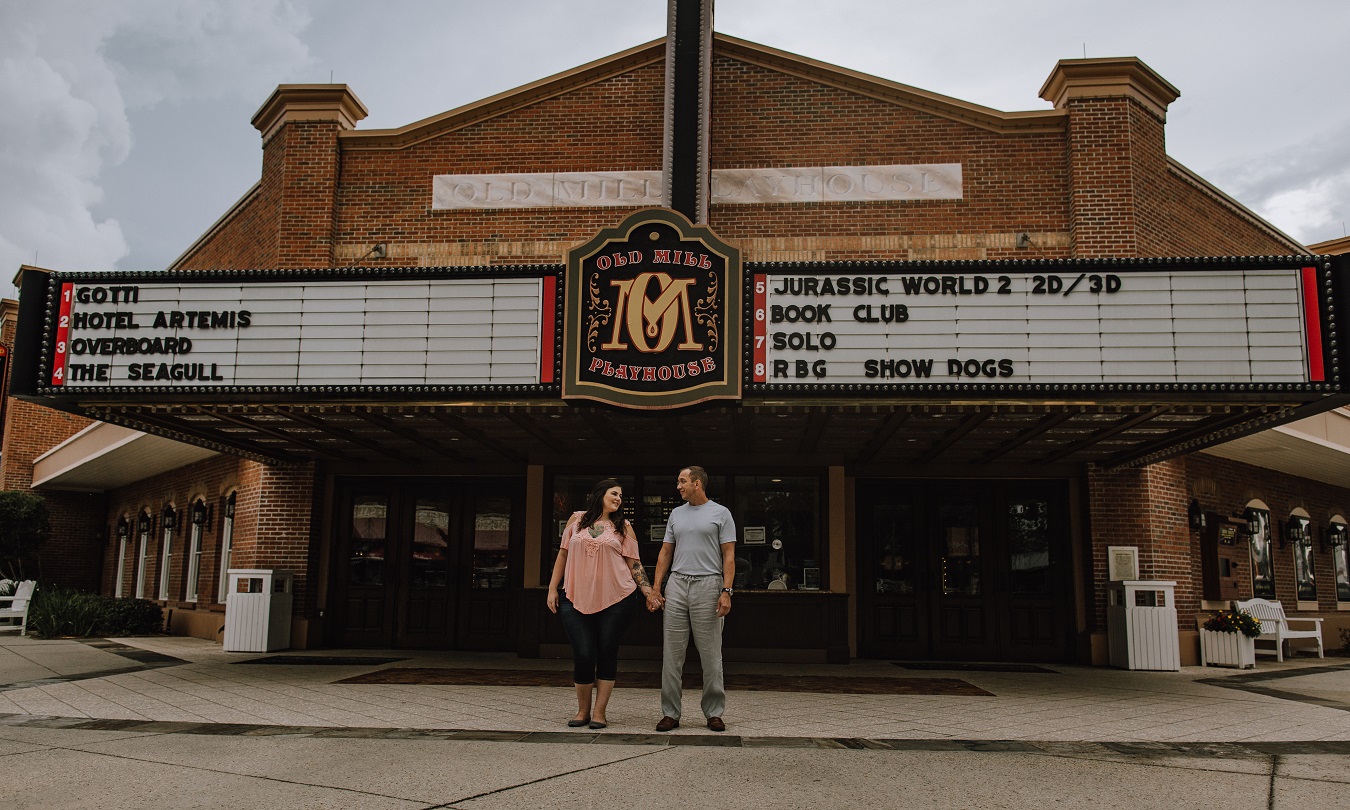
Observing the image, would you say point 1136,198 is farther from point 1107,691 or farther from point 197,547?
point 197,547

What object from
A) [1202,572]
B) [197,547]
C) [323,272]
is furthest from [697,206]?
[197,547]

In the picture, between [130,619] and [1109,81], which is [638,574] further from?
[130,619]

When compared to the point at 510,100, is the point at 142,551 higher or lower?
lower

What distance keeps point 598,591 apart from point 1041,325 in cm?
508

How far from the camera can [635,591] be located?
6910 millimetres

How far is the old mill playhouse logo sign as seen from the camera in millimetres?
9188

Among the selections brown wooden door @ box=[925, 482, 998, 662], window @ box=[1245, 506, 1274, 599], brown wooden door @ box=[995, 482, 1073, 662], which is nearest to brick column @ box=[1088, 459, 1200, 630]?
brown wooden door @ box=[995, 482, 1073, 662]

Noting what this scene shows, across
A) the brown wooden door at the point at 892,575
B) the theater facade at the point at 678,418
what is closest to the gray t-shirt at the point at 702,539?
the theater facade at the point at 678,418

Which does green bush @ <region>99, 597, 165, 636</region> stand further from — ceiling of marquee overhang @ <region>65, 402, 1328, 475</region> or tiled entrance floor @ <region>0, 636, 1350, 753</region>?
ceiling of marquee overhang @ <region>65, 402, 1328, 475</region>

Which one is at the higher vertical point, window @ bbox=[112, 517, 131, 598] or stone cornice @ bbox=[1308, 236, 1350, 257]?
stone cornice @ bbox=[1308, 236, 1350, 257]

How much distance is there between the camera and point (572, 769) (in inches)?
Answer: 223

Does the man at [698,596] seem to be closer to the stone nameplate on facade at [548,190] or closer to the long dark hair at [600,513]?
the long dark hair at [600,513]

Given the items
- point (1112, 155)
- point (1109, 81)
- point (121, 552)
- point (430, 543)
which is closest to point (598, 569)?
point (430, 543)

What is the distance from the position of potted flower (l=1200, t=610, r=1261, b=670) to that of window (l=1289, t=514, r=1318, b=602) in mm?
5207
